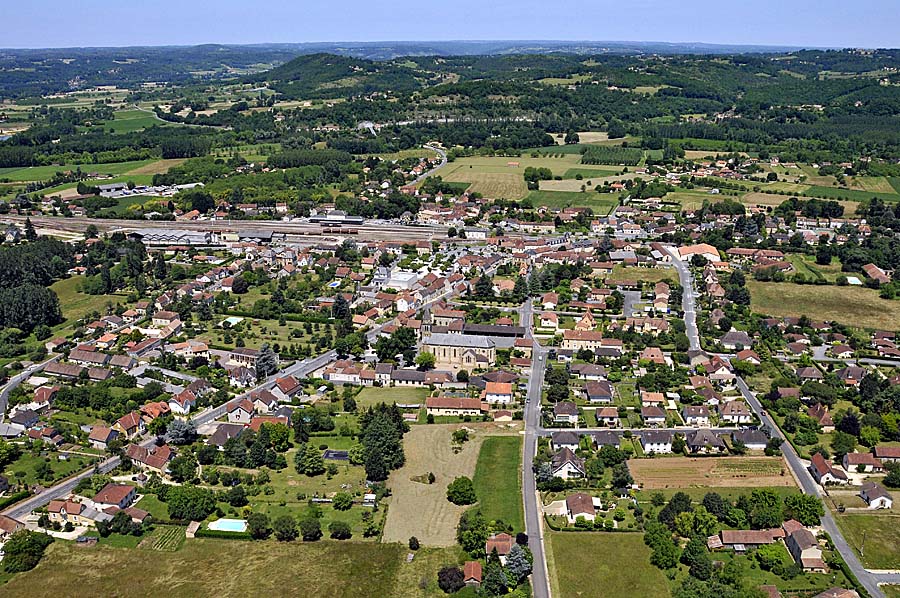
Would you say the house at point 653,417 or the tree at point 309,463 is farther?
the house at point 653,417

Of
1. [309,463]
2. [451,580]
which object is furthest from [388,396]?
[451,580]

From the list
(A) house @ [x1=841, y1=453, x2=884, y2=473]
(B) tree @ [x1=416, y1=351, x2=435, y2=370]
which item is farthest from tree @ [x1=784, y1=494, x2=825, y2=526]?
(B) tree @ [x1=416, y1=351, x2=435, y2=370]

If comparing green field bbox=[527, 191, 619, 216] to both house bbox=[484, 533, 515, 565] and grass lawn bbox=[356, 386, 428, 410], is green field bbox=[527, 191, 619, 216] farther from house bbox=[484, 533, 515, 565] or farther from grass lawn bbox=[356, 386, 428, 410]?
house bbox=[484, 533, 515, 565]

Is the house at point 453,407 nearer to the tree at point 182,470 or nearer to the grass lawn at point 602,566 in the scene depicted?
the grass lawn at point 602,566

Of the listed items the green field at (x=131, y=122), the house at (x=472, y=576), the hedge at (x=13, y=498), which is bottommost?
the hedge at (x=13, y=498)

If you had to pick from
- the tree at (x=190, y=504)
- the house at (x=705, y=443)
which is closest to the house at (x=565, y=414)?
the house at (x=705, y=443)

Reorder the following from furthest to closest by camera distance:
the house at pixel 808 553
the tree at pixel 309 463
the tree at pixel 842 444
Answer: the tree at pixel 842 444 < the tree at pixel 309 463 < the house at pixel 808 553
